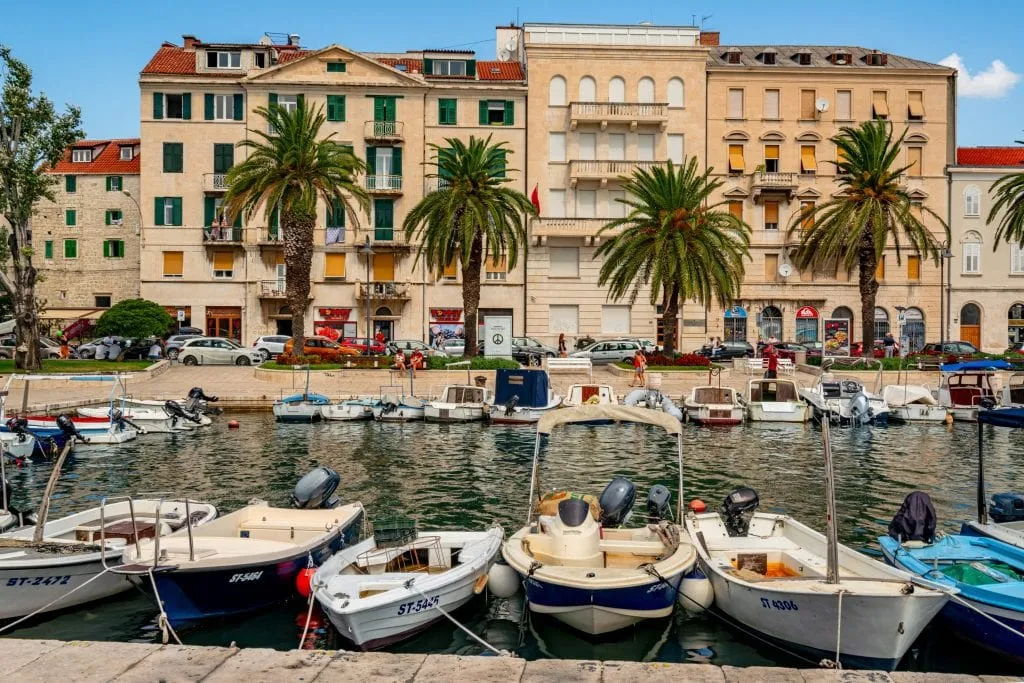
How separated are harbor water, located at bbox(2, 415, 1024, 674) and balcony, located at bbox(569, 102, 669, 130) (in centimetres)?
2908

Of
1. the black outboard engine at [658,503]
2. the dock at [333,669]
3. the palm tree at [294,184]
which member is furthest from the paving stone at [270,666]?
the palm tree at [294,184]

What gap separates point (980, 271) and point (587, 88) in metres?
29.6

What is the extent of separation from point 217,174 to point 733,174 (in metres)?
33.8

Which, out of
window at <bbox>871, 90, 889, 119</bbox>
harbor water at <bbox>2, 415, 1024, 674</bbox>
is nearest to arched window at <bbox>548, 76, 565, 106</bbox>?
window at <bbox>871, 90, 889, 119</bbox>

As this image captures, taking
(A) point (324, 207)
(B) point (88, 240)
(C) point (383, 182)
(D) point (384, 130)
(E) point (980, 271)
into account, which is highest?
(D) point (384, 130)

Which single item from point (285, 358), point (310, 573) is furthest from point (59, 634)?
point (285, 358)

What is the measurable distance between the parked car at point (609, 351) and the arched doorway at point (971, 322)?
25.2 metres

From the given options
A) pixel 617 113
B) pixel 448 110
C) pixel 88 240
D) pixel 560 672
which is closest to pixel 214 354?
pixel 88 240

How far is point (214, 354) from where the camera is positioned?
49.2 meters

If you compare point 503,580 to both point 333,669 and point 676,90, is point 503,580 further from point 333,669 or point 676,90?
point 676,90

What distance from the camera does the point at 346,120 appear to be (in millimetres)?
58375

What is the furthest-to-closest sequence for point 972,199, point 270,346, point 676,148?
1. point 972,199
2. point 676,148
3. point 270,346

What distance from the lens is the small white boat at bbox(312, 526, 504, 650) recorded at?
11.0m

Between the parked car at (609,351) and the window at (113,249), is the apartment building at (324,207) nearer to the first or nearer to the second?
the window at (113,249)
